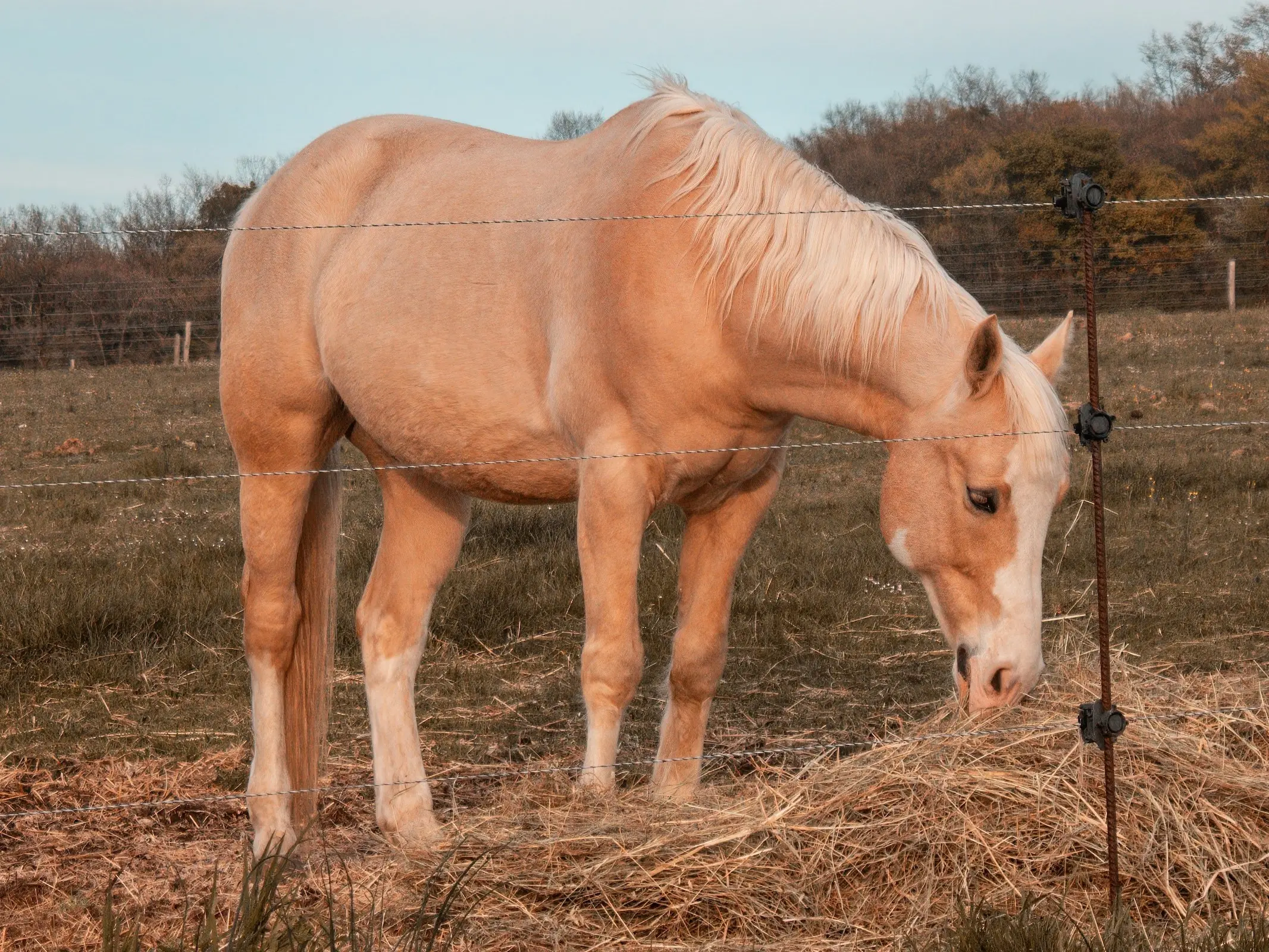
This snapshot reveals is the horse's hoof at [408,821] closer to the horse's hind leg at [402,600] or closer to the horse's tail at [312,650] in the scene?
the horse's hind leg at [402,600]

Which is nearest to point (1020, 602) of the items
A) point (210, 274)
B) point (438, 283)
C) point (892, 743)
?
point (892, 743)

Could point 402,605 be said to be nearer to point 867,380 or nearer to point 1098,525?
point 867,380

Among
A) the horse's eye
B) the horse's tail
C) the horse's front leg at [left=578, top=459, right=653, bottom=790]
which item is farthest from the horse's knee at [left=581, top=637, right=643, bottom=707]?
the horse's tail

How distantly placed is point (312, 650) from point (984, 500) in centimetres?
241

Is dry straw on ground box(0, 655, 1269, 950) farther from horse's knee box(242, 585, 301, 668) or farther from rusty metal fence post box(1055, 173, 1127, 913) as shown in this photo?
horse's knee box(242, 585, 301, 668)

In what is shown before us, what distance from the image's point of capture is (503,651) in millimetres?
6000

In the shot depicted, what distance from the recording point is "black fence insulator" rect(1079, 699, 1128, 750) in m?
→ 2.80

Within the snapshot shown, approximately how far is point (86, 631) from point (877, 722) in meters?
3.75

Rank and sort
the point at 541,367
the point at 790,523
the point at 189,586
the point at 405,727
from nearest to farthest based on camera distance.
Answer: the point at 541,367, the point at 405,727, the point at 189,586, the point at 790,523

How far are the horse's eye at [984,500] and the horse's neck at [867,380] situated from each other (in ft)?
0.87

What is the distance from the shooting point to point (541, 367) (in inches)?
148

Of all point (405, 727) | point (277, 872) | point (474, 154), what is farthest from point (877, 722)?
point (277, 872)

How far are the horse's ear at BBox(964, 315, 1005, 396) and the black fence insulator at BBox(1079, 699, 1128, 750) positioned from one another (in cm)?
79

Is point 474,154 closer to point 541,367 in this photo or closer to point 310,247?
point 310,247
